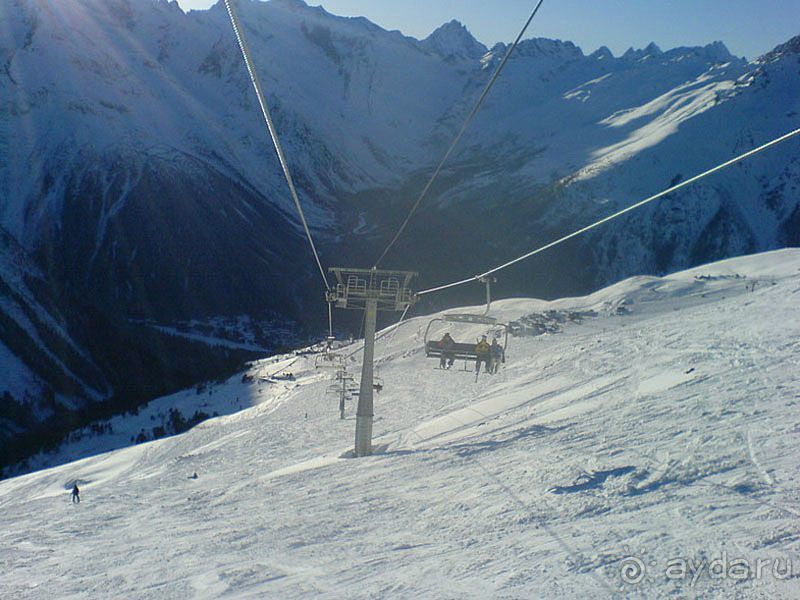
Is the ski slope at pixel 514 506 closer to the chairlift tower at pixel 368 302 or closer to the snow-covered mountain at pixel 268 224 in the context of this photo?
the chairlift tower at pixel 368 302

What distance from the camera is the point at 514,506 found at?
31.8 feet

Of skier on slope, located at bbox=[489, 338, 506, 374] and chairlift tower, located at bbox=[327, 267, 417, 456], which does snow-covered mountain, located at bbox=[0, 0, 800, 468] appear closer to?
chairlift tower, located at bbox=[327, 267, 417, 456]

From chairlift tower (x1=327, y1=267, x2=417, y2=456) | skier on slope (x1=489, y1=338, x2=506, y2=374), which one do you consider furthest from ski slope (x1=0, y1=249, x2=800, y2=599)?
skier on slope (x1=489, y1=338, x2=506, y2=374)

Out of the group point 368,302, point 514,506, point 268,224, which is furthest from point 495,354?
point 268,224

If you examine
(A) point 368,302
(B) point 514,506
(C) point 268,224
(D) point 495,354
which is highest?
(C) point 268,224

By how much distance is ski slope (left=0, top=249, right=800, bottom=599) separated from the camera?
23.7ft

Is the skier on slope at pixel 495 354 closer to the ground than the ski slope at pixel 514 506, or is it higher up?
higher up

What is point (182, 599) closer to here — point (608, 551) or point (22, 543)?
point (608, 551)

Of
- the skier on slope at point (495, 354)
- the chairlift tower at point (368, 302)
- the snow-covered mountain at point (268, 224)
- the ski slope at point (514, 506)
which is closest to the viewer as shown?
the ski slope at point (514, 506)

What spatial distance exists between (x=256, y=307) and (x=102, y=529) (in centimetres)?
14543

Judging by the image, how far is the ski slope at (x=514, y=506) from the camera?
7.21 m

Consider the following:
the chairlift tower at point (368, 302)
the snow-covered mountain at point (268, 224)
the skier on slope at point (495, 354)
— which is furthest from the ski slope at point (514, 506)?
the snow-covered mountain at point (268, 224)

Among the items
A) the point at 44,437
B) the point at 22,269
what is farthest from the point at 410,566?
the point at 22,269

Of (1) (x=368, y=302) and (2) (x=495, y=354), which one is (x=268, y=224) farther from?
(2) (x=495, y=354)
